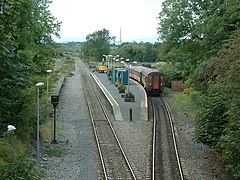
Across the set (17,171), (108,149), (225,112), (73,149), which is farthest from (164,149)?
(17,171)

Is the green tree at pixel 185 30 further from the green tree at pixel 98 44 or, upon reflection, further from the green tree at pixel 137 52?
the green tree at pixel 98 44

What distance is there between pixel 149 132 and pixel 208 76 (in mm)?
4884

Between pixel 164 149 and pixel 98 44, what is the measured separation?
4200 inches

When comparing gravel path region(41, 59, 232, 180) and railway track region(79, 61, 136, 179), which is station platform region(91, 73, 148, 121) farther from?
gravel path region(41, 59, 232, 180)

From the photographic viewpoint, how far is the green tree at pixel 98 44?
124 m

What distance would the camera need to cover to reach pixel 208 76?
24047 mm

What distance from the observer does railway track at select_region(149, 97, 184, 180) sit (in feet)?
54.2

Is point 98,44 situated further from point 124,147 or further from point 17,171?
point 17,171

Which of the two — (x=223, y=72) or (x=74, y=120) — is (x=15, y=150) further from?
(x=74, y=120)

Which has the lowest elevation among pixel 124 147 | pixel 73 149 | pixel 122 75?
pixel 73 149

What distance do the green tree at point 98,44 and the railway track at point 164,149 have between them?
9370 cm

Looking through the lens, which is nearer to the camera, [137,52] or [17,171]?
[17,171]

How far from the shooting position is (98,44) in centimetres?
12531

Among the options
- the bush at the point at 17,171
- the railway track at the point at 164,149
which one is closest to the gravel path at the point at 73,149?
the railway track at the point at 164,149
